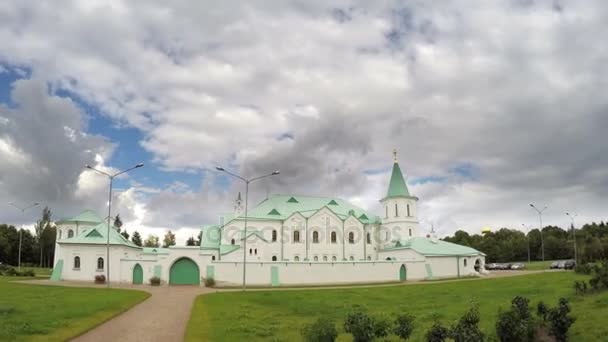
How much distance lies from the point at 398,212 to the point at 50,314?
173 feet

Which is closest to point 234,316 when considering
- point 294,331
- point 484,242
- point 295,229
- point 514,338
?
point 294,331

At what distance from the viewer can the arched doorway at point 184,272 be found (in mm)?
49938

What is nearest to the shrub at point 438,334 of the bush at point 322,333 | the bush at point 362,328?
the bush at point 362,328

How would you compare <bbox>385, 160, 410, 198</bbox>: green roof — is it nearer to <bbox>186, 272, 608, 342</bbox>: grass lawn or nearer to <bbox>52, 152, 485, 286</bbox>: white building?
<bbox>52, 152, 485, 286</bbox>: white building

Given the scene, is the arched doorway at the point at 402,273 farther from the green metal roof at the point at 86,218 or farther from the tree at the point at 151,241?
the tree at the point at 151,241

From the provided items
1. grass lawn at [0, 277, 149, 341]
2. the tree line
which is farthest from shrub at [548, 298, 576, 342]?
the tree line

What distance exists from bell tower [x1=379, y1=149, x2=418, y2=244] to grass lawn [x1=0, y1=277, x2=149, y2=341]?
42.8 metres

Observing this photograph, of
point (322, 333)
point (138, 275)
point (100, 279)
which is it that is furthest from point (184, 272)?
point (322, 333)

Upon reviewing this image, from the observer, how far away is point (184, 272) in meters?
50.2

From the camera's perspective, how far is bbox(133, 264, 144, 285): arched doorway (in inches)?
1997

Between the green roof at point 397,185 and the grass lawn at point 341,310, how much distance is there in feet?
107

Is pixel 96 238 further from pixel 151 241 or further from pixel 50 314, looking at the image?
pixel 151 241

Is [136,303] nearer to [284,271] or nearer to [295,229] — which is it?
[284,271]

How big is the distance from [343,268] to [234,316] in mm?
32816
